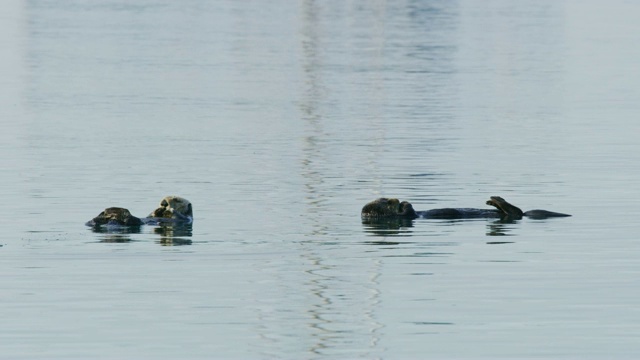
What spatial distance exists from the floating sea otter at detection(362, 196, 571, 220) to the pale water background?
27cm

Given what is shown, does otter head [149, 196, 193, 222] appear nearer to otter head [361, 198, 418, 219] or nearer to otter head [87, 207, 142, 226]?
otter head [87, 207, 142, 226]

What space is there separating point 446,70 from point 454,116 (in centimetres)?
1626

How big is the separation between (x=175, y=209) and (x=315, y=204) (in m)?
3.01

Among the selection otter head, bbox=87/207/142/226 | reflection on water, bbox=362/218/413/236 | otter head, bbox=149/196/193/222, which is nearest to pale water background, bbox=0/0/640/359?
reflection on water, bbox=362/218/413/236

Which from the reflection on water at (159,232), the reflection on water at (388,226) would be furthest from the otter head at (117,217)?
the reflection on water at (388,226)

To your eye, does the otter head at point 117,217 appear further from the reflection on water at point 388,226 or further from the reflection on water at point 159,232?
the reflection on water at point 388,226

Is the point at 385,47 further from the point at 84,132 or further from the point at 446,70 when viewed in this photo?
the point at 84,132

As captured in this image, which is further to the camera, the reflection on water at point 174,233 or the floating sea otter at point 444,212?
the floating sea otter at point 444,212

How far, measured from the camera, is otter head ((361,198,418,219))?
20.5m

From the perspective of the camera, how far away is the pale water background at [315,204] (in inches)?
560

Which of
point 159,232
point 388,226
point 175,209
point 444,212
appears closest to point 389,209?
point 388,226

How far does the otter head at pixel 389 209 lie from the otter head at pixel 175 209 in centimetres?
221

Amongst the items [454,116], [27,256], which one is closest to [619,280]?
[27,256]

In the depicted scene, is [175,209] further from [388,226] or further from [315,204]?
[315,204]
